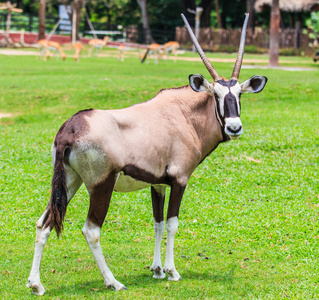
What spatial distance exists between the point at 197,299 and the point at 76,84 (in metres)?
14.7

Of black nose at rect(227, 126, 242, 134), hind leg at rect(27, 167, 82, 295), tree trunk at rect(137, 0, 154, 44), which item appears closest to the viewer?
hind leg at rect(27, 167, 82, 295)

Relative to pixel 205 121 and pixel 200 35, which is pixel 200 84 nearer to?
pixel 205 121

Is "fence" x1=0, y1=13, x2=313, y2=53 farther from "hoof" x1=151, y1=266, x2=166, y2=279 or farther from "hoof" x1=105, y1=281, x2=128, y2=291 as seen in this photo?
"hoof" x1=105, y1=281, x2=128, y2=291

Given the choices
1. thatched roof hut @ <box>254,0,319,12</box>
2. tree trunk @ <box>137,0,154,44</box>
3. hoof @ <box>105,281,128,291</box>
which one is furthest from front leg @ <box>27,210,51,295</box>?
tree trunk @ <box>137,0,154,44</box>

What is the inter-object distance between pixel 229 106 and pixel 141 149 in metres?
1.04

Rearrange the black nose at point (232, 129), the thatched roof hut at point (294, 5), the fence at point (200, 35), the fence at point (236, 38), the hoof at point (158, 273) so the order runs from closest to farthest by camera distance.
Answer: the black nose at point (232, 129) < the hoof at point (158, 273) < the thatched roof hut at point (294, 5) < the fence at point (236, 38) < the fence at point (200, 35)

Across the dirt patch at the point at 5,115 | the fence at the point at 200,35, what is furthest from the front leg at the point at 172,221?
the fence at the point at 200,35

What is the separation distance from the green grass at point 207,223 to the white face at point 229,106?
1684 mm

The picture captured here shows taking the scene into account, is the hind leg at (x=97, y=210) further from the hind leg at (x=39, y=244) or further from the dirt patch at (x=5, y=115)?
the dirt patch at (x=5, y=115)

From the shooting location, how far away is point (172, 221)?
609cm

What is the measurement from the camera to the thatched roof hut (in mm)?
39969

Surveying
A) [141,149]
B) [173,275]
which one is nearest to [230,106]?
[141,149]

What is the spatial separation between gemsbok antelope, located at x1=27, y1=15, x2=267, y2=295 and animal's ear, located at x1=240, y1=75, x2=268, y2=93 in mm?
11

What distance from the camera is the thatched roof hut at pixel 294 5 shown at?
40.0 metres
